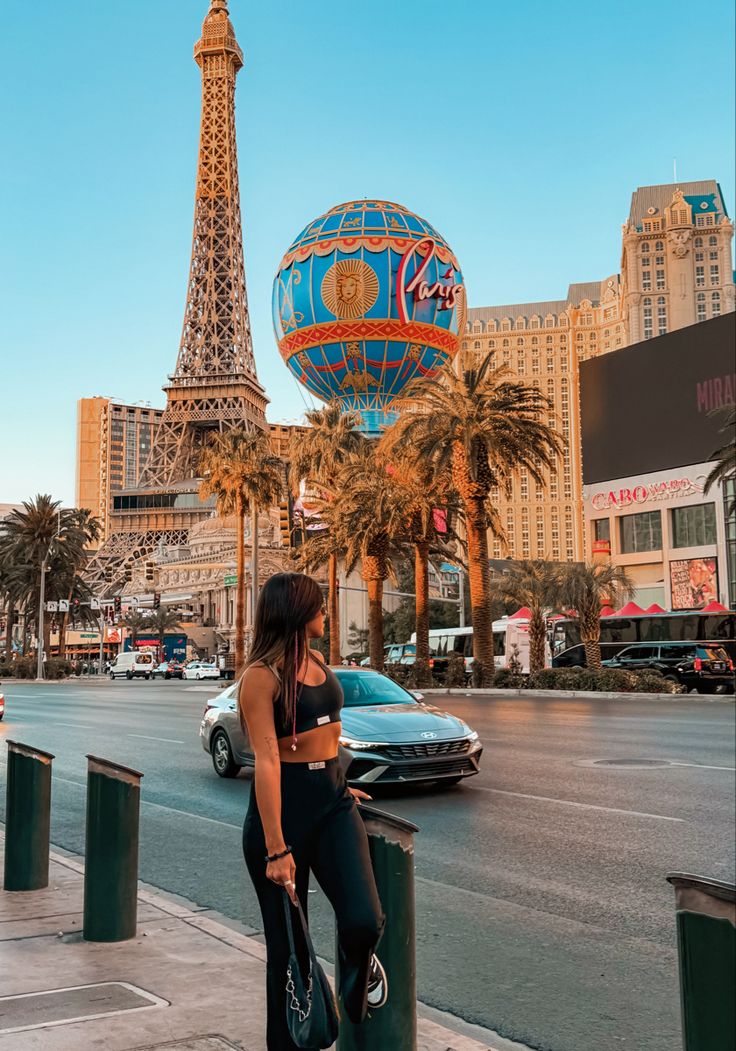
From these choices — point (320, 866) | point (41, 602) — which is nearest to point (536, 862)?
point (320, 866)

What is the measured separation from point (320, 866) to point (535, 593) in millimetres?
39364

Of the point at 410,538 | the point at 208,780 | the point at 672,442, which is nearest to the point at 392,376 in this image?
the point at 672,442

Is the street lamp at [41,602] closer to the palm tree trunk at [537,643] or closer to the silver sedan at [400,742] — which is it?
the palm tree trunk at [537,643]

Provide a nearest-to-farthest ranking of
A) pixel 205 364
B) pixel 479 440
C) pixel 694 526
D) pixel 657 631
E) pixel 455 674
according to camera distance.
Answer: pixel 479 440
pixel 455 674
pixel 657 631
pixel 694 526
pixel 205 364

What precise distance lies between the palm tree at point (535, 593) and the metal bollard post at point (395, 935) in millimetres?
32783

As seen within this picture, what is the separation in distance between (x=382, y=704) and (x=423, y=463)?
81.0 feet

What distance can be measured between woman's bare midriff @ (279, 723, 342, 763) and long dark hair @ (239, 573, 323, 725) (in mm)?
85

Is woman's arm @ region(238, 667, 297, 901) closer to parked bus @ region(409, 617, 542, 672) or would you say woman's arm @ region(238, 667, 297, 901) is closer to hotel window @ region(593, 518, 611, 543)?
parked bus @ region(409, 617, 542, 672)

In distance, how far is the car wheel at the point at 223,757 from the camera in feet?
41.3

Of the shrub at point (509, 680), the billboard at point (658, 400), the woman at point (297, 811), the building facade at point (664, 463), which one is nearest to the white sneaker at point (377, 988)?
the woman at point (297, 811)

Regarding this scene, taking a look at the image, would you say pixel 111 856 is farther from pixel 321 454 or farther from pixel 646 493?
pixel 646 493

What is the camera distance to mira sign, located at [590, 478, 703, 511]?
68.3 meters

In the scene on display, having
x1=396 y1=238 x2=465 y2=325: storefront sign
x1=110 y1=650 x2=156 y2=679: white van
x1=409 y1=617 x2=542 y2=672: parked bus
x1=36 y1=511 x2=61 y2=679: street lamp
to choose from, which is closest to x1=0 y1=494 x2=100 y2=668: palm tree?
x1=36 y1=511 x2=61 y2=679: street lamp

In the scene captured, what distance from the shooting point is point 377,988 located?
3500mm
